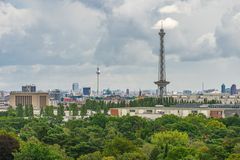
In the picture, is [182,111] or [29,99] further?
[29,99]

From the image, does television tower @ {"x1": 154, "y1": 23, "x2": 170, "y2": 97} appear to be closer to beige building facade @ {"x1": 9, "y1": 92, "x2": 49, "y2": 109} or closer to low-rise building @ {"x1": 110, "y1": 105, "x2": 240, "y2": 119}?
low-rise building @ {"x1": 110, "y1": 105, "x2": 240, "y2": 119}

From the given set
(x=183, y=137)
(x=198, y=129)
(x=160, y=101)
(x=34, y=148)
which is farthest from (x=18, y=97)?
(x=34, y=148)

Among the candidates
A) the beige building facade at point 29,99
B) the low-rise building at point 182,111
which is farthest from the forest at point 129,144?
the beige building facade at point 29,99

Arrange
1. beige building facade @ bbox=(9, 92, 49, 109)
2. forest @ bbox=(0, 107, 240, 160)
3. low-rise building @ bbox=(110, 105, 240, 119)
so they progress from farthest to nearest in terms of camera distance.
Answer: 1. beige building facade @ bbox=(9, 92, 49, 109)
2. low-rise building @ bbox=(110, 105, 240, 119)
3. forest @ bbox=(0, 107, 240, 160)

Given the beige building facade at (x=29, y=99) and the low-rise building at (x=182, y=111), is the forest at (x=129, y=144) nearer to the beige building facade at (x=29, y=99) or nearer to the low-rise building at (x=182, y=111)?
the low-rise building at (x=182, y=111)

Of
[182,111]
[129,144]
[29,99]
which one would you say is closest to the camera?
[129,144]

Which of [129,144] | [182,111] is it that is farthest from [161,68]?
[129,144]

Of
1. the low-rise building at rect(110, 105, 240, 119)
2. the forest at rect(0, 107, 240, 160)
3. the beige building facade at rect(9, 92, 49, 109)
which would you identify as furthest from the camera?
the beige building facade at rect(9, 92, 49, 109)

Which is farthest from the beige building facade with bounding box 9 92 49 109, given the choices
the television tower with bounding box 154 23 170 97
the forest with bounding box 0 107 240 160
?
the forest with bounding box 0 107 240 160

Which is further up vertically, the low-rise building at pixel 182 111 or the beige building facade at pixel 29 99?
the beige building facade at pixel 29 99

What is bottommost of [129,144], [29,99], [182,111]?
[129,144]

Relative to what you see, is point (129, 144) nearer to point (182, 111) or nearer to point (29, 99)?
point (182, 111)

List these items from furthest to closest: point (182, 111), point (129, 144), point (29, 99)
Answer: point (29, 99), point (182, 111), point (129, 144)

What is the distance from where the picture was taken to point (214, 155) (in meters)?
33.3
